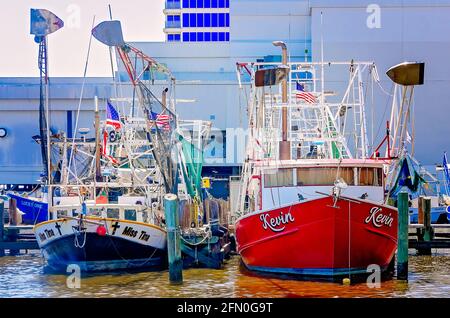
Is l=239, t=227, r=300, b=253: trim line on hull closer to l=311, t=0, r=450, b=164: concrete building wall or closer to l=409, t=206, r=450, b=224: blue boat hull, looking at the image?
l=409, t=206, r=450, b=224: blue boat hull

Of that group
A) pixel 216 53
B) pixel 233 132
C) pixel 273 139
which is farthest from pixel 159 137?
pixel 216 53

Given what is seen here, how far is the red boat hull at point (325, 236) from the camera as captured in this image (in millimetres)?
23750

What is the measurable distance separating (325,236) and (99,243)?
741 centimetres

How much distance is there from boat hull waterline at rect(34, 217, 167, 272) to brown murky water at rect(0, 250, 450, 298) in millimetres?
719

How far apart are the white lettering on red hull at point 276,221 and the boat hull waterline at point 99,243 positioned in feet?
14.5

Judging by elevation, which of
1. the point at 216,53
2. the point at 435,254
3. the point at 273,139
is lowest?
the point at 435,254

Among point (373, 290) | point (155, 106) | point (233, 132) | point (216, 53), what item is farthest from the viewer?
point (216, 53)

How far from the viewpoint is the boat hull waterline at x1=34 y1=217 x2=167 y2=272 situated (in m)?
26.6

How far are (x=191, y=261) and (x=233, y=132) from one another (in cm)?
2313

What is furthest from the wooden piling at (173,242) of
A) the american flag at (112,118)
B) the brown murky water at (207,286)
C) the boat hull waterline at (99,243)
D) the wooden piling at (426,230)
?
the wooden piling at (426,230)

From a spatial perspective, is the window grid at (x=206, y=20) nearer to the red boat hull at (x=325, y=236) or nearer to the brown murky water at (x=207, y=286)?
the brown murky water at (x=207, y=286)

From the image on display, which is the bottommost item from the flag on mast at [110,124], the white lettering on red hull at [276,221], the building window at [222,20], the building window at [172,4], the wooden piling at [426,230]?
the wooden piling at [426,230]
